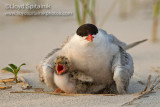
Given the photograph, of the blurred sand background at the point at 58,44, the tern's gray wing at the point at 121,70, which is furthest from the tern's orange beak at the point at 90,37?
the blurred sand background at the point at 58,44

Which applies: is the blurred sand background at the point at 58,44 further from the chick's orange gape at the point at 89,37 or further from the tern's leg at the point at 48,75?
the chick's orange gape at the point at 89,37

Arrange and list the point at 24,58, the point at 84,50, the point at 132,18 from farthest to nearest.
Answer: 1. the point at 132,18
2. the point at 24,58
3. the point at 84,50

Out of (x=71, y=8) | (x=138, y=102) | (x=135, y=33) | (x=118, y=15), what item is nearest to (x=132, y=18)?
(x=118, y=15)

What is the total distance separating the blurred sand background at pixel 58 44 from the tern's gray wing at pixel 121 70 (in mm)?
257

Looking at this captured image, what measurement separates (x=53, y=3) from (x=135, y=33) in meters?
2.77

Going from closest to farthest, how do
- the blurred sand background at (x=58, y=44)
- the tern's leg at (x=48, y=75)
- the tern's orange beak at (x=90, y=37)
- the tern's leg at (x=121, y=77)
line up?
the blurred sand background at (x=58, y=44), the tern's orange beak at (x=90, y=37), the tern's leg at (x=121, y=77), the tern's leg at (x=48, y=75)

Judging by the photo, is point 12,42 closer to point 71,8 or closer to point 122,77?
point 71,8

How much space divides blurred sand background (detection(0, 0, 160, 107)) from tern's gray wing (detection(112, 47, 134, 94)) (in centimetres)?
26

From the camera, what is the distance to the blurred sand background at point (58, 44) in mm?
3111

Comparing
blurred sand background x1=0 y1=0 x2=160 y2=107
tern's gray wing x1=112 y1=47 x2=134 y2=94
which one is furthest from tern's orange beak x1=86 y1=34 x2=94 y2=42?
blurred sand background x1=0 y1=0 x2=160 y2=107

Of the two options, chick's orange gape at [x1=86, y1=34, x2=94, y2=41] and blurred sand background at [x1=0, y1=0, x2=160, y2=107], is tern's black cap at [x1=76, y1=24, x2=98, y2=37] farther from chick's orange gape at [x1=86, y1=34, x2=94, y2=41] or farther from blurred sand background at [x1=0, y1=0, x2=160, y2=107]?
blurred sand background at [x1=0, y1=0, x2=160, y2=107]

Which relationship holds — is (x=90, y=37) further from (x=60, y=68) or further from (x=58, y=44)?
(x=58, y=44)

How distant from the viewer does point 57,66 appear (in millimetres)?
3453

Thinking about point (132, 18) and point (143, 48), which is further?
point (132, 18)
